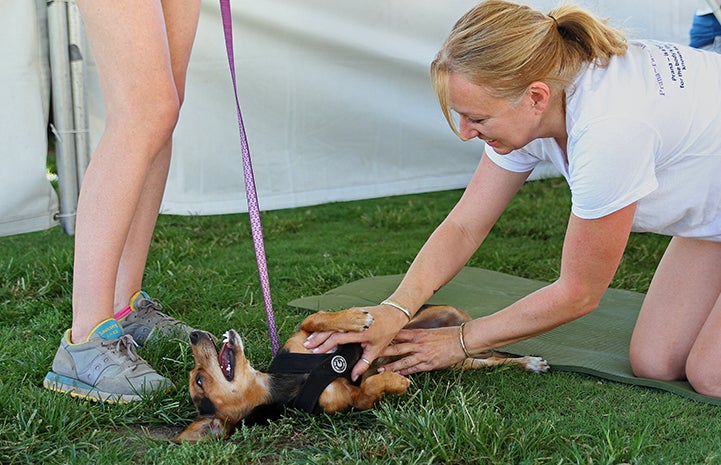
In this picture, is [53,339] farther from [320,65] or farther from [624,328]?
[320,65]

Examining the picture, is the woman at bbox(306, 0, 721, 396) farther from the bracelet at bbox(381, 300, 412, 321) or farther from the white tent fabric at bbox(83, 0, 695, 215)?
the white tent fabric at bbox(83, 0, 695, 215)

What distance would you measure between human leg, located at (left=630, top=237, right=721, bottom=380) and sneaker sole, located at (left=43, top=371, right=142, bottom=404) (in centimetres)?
161

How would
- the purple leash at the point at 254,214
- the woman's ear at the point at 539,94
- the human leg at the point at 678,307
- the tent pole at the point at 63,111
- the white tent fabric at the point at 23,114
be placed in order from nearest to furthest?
the woman's ear at the point at 539,94 → the purple leash at the point at 254,214 → the human leg at the point at 678,307 → the white tent fabric at the point at 23,114 → the tent pole at the point at 63,111

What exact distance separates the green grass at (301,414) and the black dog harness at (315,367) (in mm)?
50

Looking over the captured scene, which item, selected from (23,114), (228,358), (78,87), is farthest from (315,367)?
(78,87)

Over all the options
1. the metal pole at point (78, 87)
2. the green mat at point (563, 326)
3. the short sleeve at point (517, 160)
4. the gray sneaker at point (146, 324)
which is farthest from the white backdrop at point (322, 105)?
the short sleeve at point (517, 160)

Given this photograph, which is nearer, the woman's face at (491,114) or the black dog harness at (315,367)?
the woman's face at (491,114)

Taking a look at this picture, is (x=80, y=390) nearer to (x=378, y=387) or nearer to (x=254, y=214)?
(x=254, y=214)

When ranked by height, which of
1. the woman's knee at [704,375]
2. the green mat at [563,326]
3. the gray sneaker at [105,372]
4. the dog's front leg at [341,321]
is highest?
the dog's front leg at [341,321]

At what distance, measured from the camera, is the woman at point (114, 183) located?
241cm

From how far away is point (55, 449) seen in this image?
2215mm

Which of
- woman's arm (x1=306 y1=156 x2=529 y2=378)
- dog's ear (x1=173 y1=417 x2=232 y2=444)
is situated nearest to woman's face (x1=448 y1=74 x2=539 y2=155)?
woman's arm (x1=306 y1=156 x2=529 y2=378)

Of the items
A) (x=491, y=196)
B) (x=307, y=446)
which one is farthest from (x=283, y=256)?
(x=307, y=446)

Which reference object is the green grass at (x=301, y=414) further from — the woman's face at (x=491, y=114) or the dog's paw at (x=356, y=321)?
the woman's face at (x=491, y=114)
